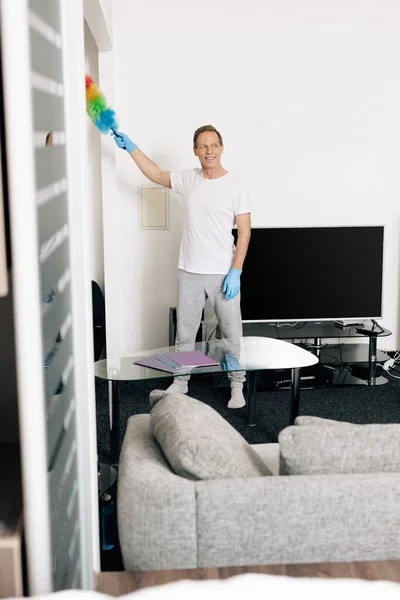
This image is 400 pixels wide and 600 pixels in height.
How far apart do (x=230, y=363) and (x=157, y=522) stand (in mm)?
1813

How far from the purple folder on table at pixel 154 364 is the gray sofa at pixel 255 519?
156 centimetres

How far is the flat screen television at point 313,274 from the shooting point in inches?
196

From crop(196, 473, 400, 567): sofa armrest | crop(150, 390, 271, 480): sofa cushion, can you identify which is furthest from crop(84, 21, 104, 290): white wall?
crop(196, 473, 400, 567): sofa armrest

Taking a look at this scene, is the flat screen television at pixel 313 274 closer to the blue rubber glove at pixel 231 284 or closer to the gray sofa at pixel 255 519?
the blue rubber glove at pixel 231 284

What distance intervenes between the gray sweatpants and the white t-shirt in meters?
0.06

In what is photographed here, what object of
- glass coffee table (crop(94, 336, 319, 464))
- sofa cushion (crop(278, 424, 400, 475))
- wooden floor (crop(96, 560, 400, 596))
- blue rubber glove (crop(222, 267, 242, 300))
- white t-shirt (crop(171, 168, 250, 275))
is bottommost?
wooden floor (crop(96, 560, 400, 596))

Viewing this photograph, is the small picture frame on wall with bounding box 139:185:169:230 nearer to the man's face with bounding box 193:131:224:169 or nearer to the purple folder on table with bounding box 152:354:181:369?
the man's face with bounding box 193:131:224:169

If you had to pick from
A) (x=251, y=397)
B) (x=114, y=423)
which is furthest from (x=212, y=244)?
(x=114, y=423)

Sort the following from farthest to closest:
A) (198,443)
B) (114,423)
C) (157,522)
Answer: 1. (114,423)
2. (198,443)
3. (157,522)

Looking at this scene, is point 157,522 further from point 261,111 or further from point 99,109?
point 261,111

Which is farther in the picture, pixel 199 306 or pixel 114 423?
pixel 199 306

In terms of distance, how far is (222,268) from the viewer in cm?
458

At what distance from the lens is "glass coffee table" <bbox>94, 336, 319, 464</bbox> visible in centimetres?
338

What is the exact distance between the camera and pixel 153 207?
17.1 ft
